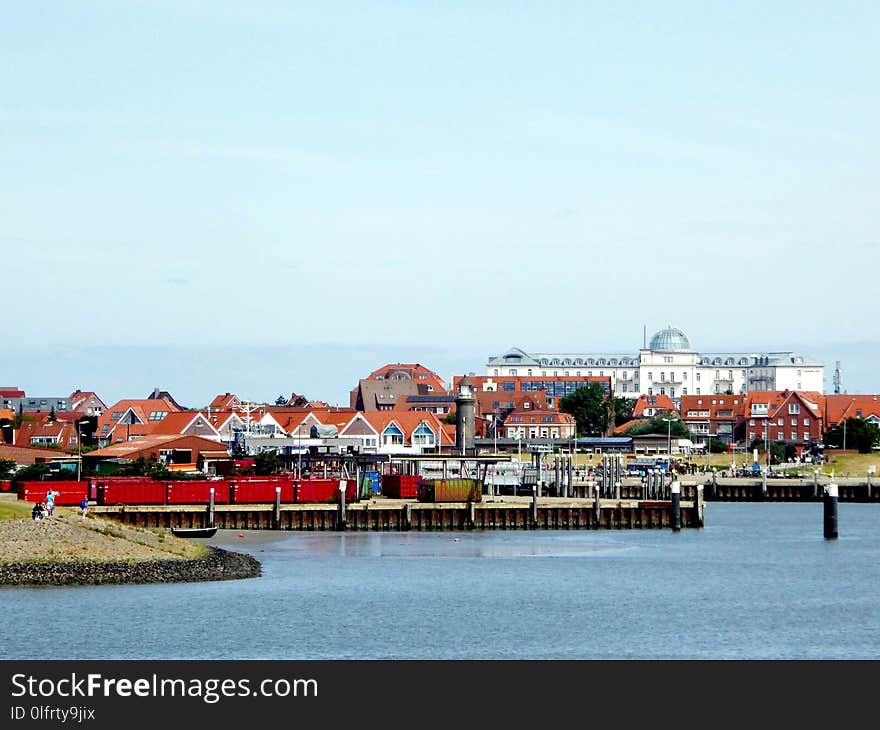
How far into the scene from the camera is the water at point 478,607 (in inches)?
2069

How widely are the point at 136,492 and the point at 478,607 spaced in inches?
1509

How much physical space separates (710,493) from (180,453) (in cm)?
4856

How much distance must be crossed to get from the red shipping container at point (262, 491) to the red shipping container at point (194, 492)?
1.34m

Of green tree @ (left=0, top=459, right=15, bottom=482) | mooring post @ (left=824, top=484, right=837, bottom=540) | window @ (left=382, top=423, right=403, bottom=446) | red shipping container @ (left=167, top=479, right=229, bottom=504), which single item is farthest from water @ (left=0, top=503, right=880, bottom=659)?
window @ (left=382, top=423, right=403, bottom=446)

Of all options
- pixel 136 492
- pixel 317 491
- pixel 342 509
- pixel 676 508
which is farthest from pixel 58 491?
pixel 676 508

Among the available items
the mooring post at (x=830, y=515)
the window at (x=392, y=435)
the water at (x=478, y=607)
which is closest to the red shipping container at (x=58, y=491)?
the water at (x=478, y=607)

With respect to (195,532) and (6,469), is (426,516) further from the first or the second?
(6,469)

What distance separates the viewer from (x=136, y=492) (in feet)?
312

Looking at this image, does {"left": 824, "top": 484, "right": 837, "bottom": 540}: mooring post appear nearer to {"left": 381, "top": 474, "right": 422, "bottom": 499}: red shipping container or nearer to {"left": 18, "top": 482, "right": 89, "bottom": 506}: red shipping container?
{"left": 381, "top": 474, "right": 422, "bottom": 499}: red shipping container

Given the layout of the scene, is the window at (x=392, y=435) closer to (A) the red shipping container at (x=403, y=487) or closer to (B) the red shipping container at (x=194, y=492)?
(A) the red shipping container at (x=403, y=487)
